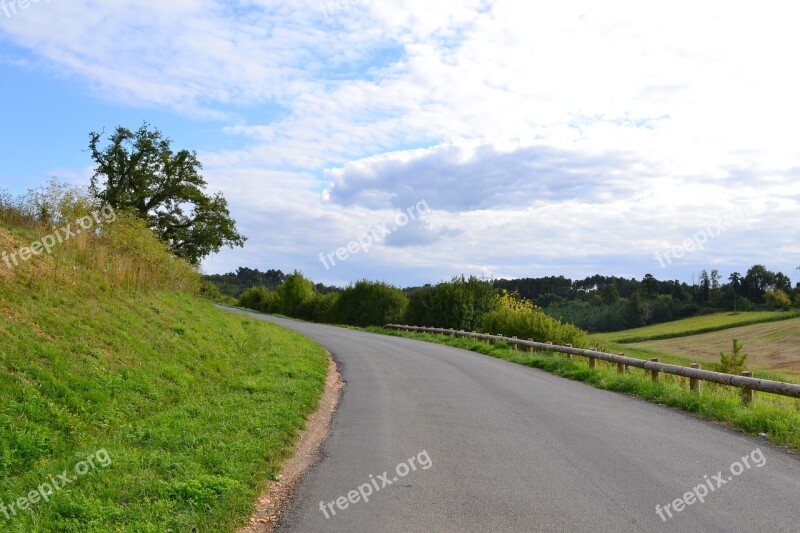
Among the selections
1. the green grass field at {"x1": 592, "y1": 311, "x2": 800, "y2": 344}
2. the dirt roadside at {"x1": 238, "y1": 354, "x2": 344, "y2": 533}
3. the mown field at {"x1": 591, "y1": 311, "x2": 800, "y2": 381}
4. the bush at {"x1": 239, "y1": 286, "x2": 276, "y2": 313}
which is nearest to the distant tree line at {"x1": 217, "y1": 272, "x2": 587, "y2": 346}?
the bush at {"x1": 239, "y1": 286, "x2": 276, "y2": 313}

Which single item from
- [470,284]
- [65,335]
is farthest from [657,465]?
[470,284]

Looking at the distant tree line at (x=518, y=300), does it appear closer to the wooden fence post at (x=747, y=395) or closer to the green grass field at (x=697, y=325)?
the green grass field at (x=697, y=325)

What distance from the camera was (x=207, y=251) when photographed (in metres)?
42.3

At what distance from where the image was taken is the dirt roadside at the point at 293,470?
577cm

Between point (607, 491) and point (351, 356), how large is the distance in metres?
15.9

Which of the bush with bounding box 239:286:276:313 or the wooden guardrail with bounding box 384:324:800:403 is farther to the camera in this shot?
the bush with bounding box 239:286:276:313

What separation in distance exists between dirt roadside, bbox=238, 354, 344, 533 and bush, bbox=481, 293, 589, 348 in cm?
1899

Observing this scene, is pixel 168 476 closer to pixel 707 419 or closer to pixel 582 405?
pixel 582 405

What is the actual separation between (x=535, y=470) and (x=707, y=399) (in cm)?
622

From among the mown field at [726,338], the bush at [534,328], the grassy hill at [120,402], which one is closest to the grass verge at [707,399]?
the grassy hill at [120,402]

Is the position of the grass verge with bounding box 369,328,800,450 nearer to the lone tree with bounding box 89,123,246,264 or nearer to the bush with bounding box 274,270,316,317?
the lone tree with bounding box 89,123,246,264

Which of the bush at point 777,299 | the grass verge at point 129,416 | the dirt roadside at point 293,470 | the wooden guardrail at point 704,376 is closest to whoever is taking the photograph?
the grass verge at point 129,416

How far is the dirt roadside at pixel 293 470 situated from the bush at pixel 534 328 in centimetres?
1899

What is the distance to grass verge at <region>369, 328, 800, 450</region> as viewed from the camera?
9.69 m
